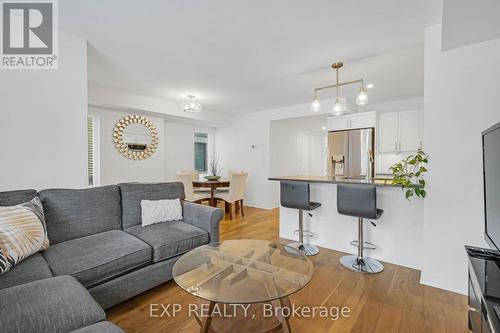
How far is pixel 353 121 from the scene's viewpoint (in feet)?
14.0

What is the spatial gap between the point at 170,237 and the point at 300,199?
1555 mm

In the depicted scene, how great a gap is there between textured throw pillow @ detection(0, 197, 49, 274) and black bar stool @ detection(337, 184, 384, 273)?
8.98 ft

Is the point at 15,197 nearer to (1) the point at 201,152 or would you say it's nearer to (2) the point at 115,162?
(2) the point at 115,162

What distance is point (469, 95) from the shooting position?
1.88 m

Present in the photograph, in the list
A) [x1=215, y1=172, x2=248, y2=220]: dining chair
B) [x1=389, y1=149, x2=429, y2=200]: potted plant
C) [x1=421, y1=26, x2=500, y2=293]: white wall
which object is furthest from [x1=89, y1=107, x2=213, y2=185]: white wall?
[x1=421, y1=26, x2=500, y2=293]: white wall

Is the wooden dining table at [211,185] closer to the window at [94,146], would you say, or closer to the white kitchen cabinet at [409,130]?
the window at [94,146]

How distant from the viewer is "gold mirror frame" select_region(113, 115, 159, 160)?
4188 mm

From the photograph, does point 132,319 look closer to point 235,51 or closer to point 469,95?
point 235,51

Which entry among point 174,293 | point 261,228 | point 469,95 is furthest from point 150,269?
point 469,95

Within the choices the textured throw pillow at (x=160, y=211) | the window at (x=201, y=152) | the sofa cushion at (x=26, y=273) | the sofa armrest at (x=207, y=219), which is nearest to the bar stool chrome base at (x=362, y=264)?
the sofa armrest at (x=207, y=219)

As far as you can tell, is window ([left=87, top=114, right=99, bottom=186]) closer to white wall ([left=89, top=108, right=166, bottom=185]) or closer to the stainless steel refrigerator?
white wall ([left=89, top=108, right=166, bottom=185])

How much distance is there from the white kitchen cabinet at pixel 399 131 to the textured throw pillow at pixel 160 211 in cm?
420

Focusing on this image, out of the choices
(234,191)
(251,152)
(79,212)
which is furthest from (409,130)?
(79,212)

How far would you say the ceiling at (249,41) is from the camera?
6.00 feet
